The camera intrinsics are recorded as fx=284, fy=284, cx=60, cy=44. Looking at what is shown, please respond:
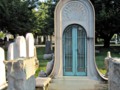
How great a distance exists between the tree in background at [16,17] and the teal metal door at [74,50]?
969 inches

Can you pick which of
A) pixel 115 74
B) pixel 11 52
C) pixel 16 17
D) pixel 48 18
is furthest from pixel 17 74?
pixel 16 17

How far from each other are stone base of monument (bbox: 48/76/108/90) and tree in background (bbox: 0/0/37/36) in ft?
83.7

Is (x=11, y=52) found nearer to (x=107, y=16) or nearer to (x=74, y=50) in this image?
(x=74, y=50)

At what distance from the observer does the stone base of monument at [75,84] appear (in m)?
11.0

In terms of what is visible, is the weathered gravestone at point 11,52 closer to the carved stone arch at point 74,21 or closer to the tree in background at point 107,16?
the carved stone arch at point 74,21

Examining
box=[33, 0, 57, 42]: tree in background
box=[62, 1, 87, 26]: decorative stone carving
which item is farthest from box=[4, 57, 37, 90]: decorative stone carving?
box=[33, 0, 57, 42]: tree in background

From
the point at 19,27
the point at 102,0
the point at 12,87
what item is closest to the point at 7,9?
the point at 19,27

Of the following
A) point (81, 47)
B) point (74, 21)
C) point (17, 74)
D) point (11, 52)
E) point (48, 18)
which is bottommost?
point (17, 74)

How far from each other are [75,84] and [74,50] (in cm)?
193

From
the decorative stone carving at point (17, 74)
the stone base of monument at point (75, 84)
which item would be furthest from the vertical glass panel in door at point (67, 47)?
the decorative stone carving at point (17, 74)

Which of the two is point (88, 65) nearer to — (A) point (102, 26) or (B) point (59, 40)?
(B) point (59, 40)

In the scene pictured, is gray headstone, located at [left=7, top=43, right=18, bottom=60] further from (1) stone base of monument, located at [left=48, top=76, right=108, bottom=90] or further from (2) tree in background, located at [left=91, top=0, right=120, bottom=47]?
(2) tree in background, located at [left=91, top=0, right=120, bottom=47]

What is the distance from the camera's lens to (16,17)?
37.4 metres

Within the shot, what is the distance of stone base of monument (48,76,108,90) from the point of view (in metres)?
11.0
